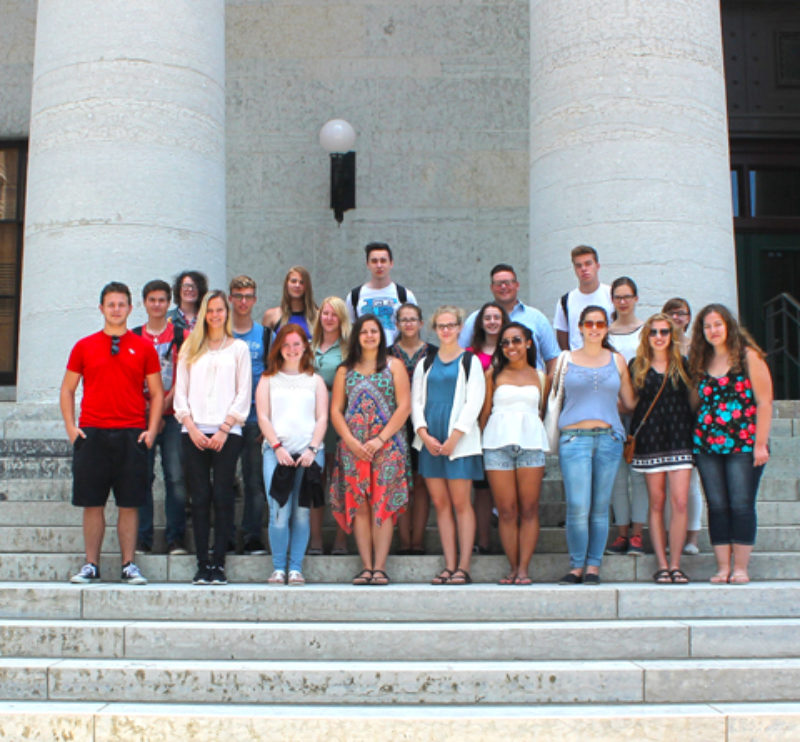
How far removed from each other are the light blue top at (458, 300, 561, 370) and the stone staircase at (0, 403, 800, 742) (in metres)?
1.62

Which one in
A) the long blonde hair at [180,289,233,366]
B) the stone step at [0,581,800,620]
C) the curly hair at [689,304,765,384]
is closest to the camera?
the stone step at [0,581,800,620]

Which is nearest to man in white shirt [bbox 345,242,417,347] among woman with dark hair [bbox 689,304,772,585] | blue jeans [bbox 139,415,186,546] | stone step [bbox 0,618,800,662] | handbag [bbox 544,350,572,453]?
handbag [bbox 544,350,572,453]

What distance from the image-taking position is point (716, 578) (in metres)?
6.15

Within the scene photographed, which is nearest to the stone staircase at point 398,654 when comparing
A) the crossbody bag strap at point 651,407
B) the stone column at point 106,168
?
the crossbody bag strap at point 651,407

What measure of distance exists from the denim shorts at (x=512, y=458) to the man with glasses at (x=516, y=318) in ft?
3.02

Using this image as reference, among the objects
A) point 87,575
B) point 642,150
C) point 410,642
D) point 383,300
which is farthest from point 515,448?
point 642,150

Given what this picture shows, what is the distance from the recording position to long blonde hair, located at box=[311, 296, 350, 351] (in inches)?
274

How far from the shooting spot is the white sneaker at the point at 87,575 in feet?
20.1

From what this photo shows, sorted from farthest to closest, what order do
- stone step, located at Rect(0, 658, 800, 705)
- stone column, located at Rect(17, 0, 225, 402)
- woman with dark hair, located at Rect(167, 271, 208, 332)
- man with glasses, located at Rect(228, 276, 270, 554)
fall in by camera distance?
stone column, located at Rect(17, 0, 225, 402), woman with dark hair, located at Rect(167, 271, 208, 332), man with glasses, located at Rect(228, 276, 270, 554), stone step, located at Rect(0, 658, 800, 705)

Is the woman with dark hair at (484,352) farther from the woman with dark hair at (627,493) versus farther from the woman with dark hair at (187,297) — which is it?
the woman with dark hair at (187,297)

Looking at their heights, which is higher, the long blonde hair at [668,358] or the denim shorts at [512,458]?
the long blonde hair at [668,358]

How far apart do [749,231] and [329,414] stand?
28.3ft

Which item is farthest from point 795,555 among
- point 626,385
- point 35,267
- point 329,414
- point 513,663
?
point 35,267

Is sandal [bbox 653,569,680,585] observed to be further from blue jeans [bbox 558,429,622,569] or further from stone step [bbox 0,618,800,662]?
stone step [bbox 0,618,800,662]
